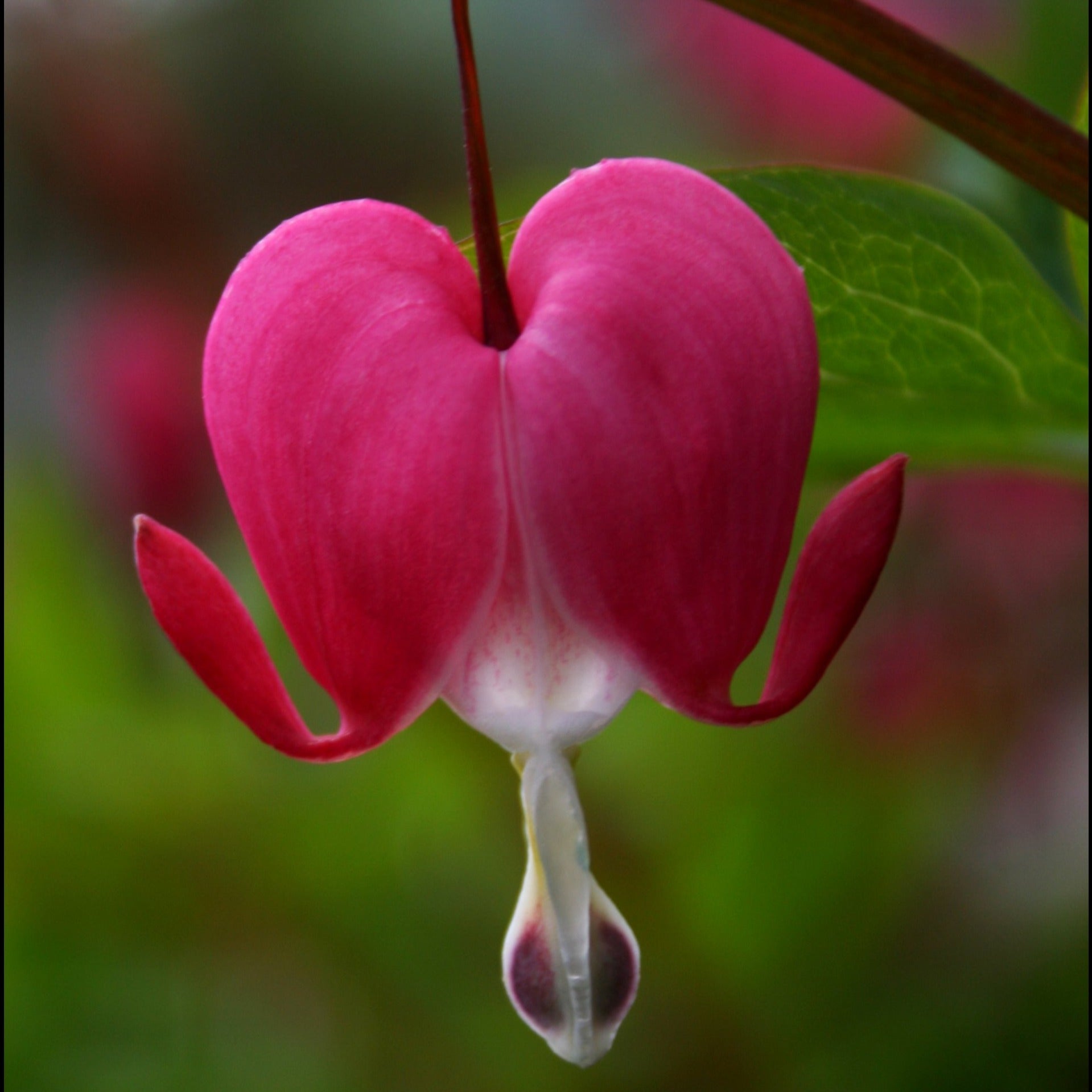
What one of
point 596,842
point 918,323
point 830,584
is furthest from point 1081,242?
point 596,842

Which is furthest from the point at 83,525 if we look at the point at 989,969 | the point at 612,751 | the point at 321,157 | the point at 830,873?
the point at 321,157

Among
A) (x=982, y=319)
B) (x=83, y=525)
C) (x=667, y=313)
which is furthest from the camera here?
(x=83, y=525)

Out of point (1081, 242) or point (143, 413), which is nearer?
point (1081, 242)

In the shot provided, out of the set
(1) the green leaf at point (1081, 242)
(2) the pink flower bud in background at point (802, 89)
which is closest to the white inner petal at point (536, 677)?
(1) the green leaf at point (1081, 242)

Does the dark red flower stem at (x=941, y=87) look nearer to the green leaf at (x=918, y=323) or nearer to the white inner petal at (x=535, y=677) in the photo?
the green leaf at (x=918, y=323)

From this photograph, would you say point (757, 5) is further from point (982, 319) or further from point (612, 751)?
point (612, 751)

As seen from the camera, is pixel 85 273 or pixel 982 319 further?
pixel 85 273

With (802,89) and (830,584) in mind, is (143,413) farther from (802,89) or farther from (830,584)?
(830,584)
